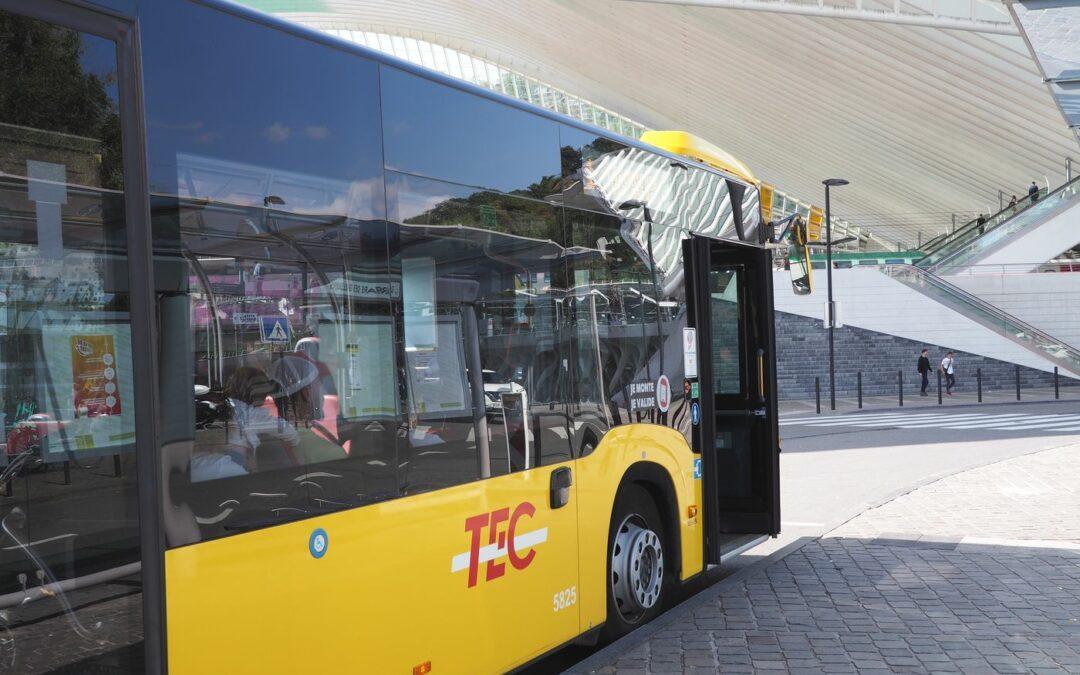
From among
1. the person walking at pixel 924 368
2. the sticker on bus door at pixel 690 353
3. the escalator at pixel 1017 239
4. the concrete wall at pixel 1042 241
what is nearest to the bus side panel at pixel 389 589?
the sticker on bus door at pixel 690 353

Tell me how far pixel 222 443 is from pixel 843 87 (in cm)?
4275

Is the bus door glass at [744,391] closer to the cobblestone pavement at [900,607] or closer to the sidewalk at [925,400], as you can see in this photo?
the cobblestone pavement at [900,607]

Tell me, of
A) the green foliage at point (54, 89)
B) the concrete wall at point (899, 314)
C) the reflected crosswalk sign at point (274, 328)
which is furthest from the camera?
the concrete wall at point (899, 314)

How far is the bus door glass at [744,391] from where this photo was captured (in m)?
8.19

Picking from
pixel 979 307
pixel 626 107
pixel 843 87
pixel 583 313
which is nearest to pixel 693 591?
pixel 583 313

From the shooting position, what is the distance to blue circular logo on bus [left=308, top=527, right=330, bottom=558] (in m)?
3.61

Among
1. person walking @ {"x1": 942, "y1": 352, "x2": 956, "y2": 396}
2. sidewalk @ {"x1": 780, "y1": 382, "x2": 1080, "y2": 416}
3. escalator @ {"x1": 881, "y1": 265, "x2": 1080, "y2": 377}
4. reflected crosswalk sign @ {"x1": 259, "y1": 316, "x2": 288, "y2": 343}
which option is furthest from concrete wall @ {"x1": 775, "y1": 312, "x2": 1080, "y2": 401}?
reflected crosswalk sign @ {"x1": 259, "y1": 316, "x2": 288, "y2": 343}

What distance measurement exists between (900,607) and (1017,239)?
3220cm

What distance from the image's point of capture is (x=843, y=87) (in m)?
43.0

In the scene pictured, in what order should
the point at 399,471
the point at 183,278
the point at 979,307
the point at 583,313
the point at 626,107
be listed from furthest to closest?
the point at 626,107
the point at 979,307
the point at 583,313
the point at 399,471
the point at 183,278

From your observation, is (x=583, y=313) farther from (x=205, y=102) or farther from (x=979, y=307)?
(x=979, y=307)

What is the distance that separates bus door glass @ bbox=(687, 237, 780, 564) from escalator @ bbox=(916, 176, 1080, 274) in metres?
27.8

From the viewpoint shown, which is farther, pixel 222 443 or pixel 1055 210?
pixel 1055 210

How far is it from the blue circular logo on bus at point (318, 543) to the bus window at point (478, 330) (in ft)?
1.75
